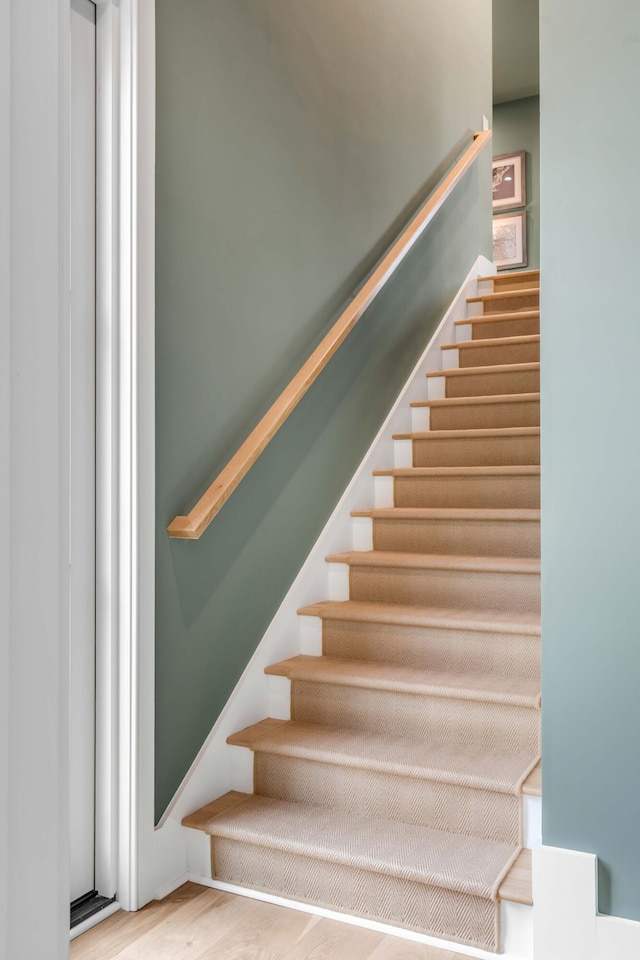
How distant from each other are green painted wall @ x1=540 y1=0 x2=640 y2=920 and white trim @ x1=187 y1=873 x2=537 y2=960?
0.66ft

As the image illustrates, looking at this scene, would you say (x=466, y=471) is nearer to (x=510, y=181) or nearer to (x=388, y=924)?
(x=388, y=924)

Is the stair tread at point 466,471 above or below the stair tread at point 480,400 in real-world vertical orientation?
below

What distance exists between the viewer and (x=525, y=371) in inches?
141

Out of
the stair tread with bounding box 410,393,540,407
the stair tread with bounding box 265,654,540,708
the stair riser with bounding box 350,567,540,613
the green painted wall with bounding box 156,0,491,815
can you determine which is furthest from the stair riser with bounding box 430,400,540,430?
the stair tread with bounding box 265,654,540,708

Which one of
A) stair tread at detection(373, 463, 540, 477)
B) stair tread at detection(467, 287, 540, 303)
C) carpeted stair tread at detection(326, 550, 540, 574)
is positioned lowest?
carpeted stair tread at detection(326, 550, 540, 574)

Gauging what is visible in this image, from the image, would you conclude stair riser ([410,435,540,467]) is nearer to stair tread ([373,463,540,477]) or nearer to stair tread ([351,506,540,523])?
stair tread ([373,463,540,477])

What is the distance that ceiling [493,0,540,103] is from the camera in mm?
5635

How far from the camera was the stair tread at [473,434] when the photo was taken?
10.3 ft

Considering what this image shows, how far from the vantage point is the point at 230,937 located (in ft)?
5.71

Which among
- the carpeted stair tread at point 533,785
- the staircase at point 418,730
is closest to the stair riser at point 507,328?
the staircase at point 418,730

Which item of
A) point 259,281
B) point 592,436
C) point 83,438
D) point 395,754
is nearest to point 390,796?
point 395,754

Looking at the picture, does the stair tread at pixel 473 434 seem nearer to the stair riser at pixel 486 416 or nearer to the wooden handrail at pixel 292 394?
the stair riser at pixel 486 416

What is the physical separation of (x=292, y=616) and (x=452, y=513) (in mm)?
695

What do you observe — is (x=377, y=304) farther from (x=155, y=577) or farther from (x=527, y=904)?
(x=527, y=904)
